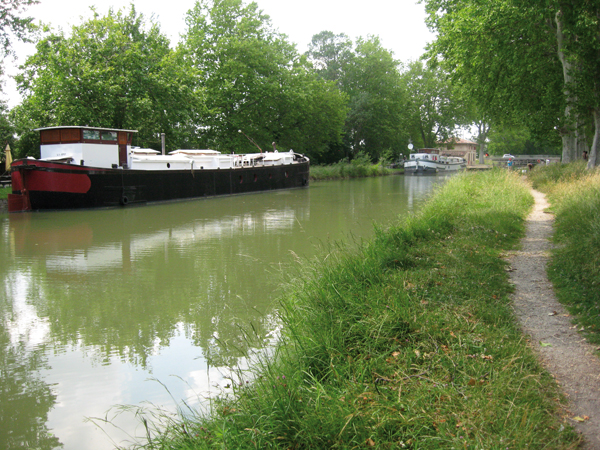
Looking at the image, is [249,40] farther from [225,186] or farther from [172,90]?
[225,186]

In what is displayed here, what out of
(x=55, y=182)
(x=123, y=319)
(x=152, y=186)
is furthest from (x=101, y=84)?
(x=123, y=319)

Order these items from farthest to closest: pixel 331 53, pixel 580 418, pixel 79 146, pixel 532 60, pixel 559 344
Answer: pixel 331 53, pixel 79 146, pixel 532 60, pixel 559 344, pixel 580 418

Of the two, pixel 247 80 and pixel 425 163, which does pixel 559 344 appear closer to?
pixel 247 80

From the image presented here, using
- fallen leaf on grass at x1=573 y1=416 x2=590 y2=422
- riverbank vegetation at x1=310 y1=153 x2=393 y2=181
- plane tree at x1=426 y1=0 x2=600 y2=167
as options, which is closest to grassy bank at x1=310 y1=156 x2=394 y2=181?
riverbank vegetation at x1=310 y1=153 x2=393 y2=181

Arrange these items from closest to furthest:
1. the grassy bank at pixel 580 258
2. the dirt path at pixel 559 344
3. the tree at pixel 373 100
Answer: the dirt path at pixel 559 344 < the grassy bank at pixel 580 258 < the tree at pixel 373 100

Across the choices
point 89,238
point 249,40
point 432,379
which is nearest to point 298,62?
point 249,40

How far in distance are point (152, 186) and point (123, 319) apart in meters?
18.6

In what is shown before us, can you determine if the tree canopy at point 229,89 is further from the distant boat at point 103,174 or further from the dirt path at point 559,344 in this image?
the dirt path at point 559,344

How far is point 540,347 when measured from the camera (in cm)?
441

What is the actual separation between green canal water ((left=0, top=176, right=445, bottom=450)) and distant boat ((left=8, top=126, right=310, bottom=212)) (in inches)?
235

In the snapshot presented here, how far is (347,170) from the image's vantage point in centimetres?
4897

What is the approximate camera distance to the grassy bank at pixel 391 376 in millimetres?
3139

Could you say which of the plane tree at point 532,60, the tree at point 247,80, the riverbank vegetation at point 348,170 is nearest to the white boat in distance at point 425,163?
the riverbank vegetation at point 348,170

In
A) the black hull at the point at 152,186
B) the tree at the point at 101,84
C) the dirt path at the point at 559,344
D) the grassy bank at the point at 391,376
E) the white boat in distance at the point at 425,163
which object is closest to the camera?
the grassy bank at the point at 391,376
